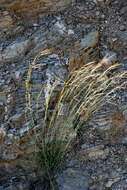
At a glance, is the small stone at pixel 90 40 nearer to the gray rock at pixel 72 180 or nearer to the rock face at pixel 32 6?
the rock face at pixel 32 6

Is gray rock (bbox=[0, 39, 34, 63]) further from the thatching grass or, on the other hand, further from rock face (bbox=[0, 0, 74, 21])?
the thatching grass

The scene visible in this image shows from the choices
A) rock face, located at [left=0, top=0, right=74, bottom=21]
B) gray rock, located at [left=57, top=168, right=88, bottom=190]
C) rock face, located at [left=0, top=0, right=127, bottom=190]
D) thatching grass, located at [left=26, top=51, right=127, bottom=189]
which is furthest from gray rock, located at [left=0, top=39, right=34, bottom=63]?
gray rock, located at [left=57, top=168, right=88, bottom=190]

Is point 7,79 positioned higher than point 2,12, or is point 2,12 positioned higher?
point 2,12

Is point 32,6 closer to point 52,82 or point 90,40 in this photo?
point 90,40

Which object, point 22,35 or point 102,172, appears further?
point 22,35

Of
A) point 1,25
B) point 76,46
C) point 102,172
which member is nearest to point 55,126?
point 102,172

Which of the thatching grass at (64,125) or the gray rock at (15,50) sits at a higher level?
the gray rock at (15,50)

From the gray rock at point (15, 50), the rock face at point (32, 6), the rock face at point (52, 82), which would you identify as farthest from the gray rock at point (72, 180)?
the rock face at point (32, 6)

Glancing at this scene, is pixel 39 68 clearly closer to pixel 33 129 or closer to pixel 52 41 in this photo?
pixel 52 41
